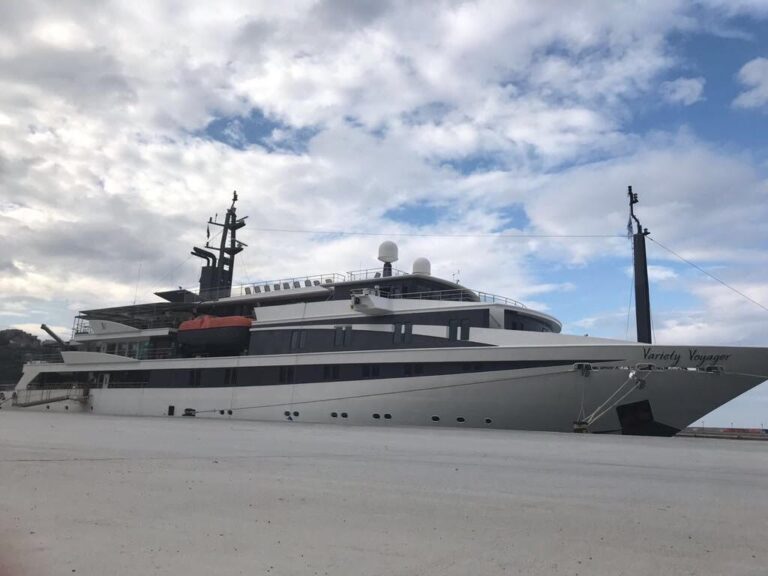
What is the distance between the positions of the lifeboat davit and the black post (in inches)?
785

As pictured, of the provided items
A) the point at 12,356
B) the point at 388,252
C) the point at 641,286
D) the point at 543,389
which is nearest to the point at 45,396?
the point at 12,356

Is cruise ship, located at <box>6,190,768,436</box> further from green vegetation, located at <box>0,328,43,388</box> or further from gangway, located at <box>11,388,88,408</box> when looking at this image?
green vegetation, located at <box>0,328,43,388</box>

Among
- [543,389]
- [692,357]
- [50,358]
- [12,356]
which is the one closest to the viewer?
[692,357]

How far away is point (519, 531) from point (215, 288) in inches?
1477

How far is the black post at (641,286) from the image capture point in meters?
24.5

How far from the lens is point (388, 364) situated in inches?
1012

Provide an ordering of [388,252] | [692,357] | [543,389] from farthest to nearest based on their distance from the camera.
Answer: [388,252], [543,389], [692,357]

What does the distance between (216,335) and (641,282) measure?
2239 cm

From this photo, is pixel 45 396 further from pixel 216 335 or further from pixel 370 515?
pixel 370 515

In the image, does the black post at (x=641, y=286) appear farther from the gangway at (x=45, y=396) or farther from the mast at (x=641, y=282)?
the gangway at (x=45, y=396)

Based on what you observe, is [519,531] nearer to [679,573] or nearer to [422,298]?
[679,573]

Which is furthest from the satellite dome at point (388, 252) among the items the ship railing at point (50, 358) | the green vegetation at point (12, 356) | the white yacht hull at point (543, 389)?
the green vegetation at point (12, 356)

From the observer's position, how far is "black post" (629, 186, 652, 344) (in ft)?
80.5

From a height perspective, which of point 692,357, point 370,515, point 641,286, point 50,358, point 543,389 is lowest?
point 370,515
